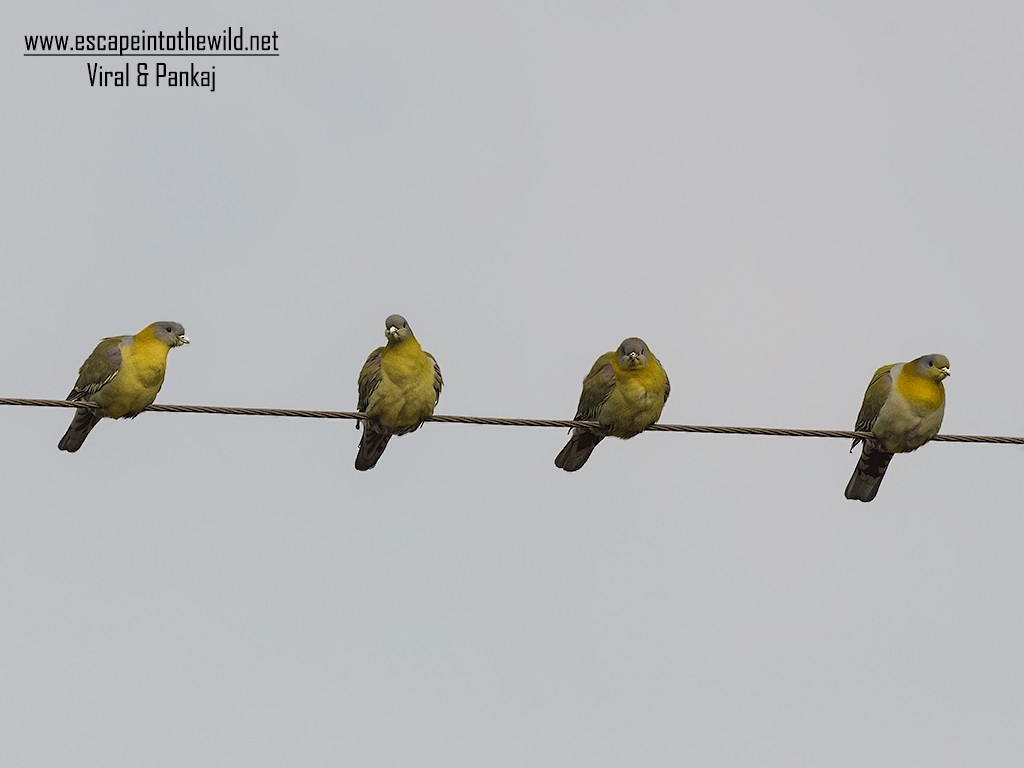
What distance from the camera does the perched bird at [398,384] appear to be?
15516 mm

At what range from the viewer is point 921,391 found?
15750 millimetres

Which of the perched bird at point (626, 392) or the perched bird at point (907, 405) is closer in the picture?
the perched bird at point (626, 392)

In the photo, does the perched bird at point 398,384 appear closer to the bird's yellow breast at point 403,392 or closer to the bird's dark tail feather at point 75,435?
the bird's yellow breast at point 403,392

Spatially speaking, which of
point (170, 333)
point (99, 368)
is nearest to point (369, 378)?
point (170, 333)

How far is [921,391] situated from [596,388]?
260cm

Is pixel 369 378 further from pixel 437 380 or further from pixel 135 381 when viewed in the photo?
pixel 135 381

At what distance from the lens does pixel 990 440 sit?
562 inches

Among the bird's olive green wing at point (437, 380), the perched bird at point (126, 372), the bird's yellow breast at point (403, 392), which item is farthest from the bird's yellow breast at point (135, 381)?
the bird's olive green wing at point (437, 380)

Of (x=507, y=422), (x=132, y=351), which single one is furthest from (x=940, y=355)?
(x=132, y=351)

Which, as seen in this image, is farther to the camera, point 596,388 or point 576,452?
point 576,452

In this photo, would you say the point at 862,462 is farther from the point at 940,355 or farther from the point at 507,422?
the point at 507,422

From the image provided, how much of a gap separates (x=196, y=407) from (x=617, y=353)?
3621mm

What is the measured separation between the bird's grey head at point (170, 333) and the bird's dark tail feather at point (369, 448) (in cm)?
169

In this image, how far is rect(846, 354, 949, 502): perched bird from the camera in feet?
51.6
